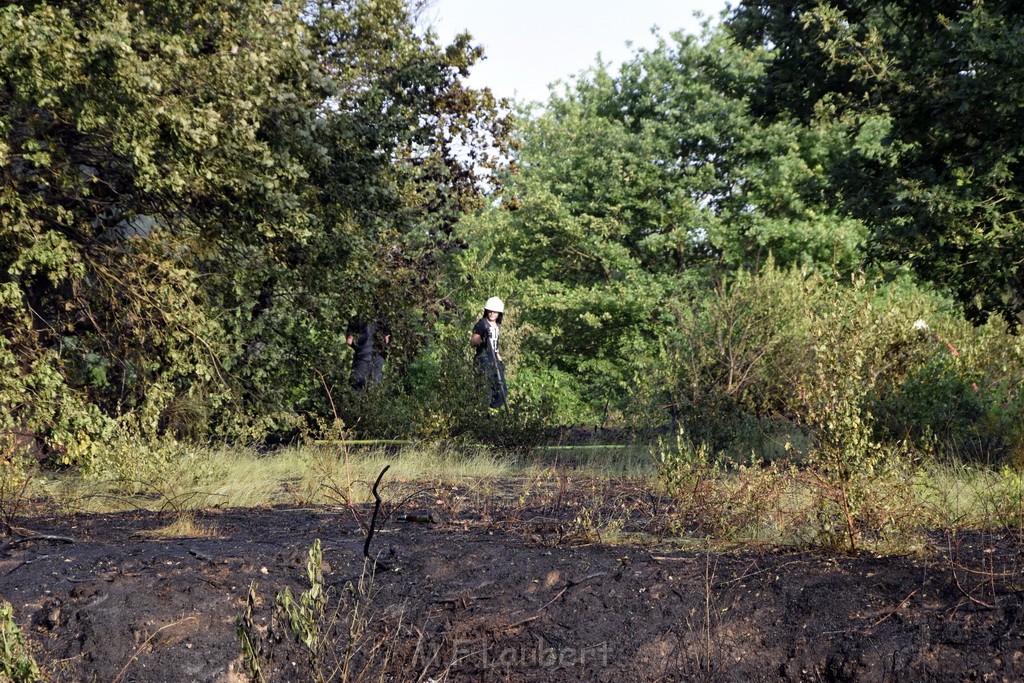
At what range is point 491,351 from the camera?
47.1 ft

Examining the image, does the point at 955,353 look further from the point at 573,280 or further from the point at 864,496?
the point at 573,280

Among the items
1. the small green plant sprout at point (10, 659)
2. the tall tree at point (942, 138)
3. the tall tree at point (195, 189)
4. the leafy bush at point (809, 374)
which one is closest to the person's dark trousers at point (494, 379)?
the tall tree at point (195, 189)

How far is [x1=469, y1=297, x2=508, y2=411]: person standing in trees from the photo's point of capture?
14.1 meters

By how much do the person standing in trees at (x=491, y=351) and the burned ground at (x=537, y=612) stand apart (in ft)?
25.0

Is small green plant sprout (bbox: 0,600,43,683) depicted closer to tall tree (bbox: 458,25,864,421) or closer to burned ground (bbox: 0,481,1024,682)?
burned ground (bbox: 0,481,1024,682)

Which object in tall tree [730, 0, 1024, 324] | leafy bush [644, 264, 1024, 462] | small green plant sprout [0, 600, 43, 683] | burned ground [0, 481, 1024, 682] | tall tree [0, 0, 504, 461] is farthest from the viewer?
leafy bush [644, 264, 1024, 462]

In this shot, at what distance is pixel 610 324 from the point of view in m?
29.1

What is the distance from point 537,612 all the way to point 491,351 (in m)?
8.74

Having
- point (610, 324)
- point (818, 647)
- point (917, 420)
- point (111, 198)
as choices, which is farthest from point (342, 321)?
point (610, 324)

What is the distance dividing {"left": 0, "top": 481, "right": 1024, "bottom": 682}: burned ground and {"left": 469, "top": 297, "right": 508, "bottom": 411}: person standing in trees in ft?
25.0

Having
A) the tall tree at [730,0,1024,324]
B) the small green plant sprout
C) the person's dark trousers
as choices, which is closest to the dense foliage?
the tall tree at [730,0,1024,324]

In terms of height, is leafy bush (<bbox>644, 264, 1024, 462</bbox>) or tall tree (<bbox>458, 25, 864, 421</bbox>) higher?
tall tree (<bbox>458, 25, 864, 421</bbox>)

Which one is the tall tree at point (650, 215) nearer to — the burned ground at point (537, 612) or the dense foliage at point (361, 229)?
the dense foliage at point (361, 229)

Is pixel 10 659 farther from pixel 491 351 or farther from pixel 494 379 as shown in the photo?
pixel 491 351
